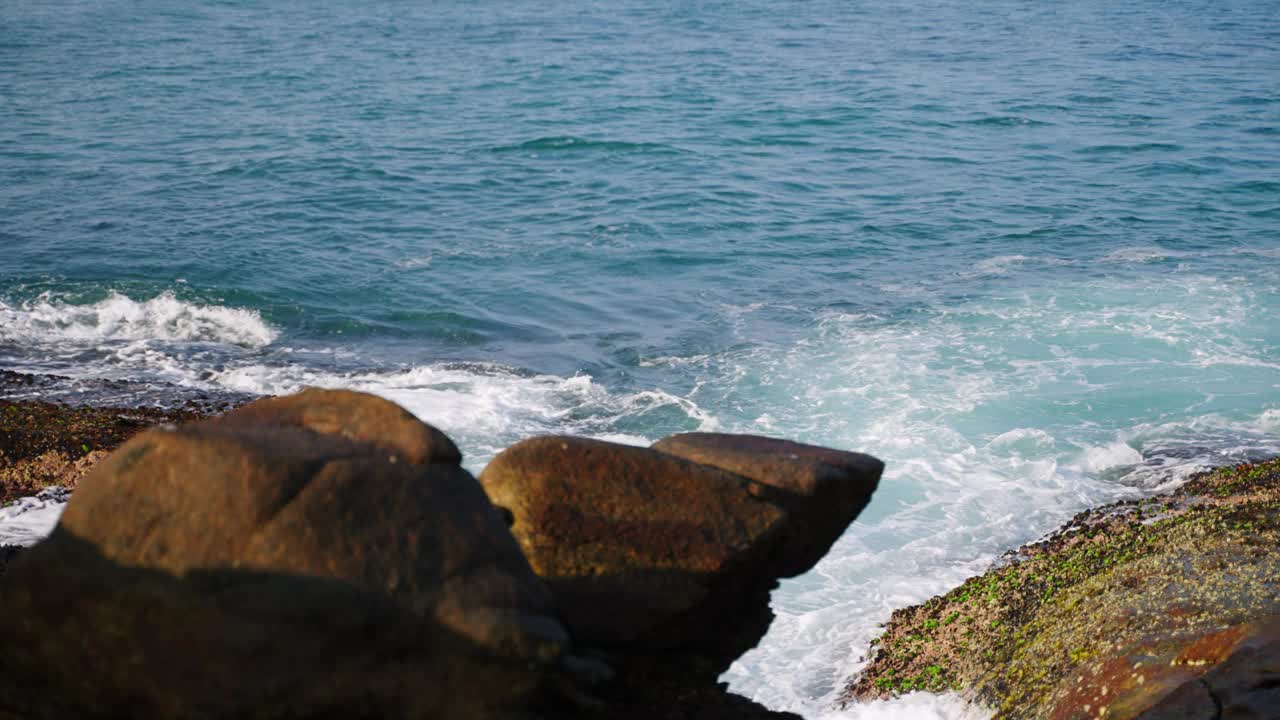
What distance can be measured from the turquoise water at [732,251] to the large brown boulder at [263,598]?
21.0 feet

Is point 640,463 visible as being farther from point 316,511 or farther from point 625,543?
point 316,511

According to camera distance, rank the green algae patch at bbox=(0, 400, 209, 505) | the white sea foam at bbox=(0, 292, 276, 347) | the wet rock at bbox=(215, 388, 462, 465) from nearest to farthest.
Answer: the wet rock at bbox=(215, 388, 462, 465) < the green algae patch at bbox=(0, 400, 209, 505) < the white sea foam at bbox=(0, 292, 276, 347)

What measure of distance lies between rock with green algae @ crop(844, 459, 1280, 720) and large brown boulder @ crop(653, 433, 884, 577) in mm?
3121

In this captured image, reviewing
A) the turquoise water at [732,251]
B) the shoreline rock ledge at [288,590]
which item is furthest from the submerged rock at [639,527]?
the turquoise water at [732,251]

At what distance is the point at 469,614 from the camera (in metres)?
5.91

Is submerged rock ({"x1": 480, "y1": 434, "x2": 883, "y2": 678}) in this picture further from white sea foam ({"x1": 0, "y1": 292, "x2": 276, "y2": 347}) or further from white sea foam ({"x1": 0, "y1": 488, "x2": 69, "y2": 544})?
white sea foam ({"x1": 0, "y1": 292, "x2": 276, "y2": 347})

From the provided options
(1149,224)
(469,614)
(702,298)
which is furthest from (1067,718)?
(1149,224)

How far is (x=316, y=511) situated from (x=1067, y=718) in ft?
22.3

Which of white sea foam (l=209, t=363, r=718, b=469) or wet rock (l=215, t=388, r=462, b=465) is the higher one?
wet rock (l=215, t=388, r=462, b=465)

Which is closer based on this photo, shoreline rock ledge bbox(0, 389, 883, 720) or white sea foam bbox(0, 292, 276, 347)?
shoreline rock ledge bbox(0, 389, 883, 720)

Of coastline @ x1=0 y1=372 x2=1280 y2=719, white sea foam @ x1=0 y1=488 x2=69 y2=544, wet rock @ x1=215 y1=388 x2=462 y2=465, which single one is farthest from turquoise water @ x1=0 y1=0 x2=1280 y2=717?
wet rock @ x1=215 y1=388 x2=462 y2=465

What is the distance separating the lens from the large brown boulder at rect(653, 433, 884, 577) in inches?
302

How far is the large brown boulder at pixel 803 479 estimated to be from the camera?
7668mm

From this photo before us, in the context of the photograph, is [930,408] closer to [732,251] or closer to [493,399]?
[493,399]
